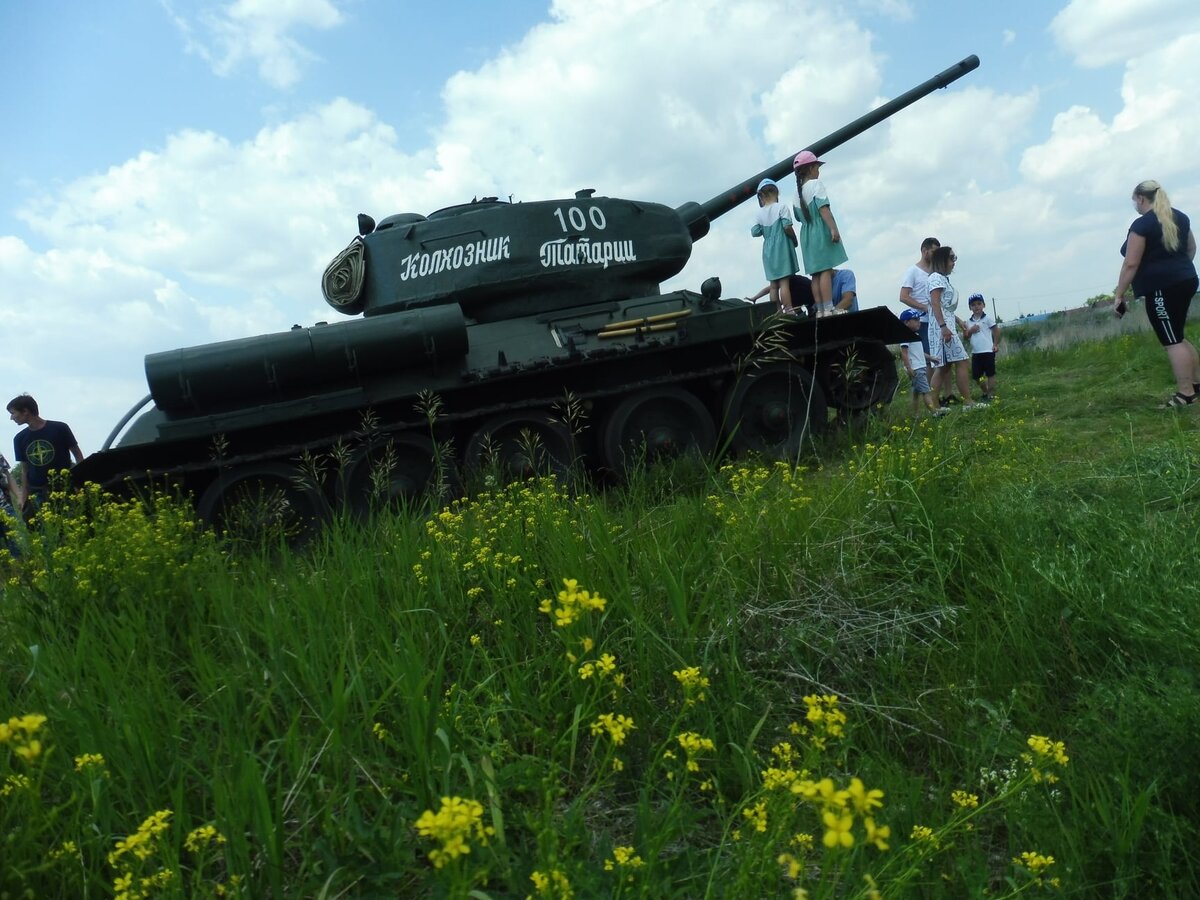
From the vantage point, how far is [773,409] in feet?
26.5

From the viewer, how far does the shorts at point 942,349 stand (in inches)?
364

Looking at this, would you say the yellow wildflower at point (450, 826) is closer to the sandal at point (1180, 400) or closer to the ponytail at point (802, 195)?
the sandal at point (1180, 400)

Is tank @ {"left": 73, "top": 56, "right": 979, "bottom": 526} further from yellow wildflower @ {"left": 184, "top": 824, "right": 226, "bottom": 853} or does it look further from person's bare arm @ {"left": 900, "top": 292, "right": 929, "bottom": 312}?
yellow wildflower @ {"left": 184, "top": 824, "right": 226, "bottom": 853}

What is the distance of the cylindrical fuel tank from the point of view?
6656 mm

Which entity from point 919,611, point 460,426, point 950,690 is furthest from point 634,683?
point 460,426

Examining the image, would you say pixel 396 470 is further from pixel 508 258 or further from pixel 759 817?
pixel 759 817

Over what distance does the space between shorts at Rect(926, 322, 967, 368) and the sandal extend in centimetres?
205

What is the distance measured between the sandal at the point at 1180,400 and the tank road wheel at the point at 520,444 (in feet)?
14.9

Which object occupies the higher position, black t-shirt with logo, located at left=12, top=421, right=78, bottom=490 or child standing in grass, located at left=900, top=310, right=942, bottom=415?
black t-shirt with logo, located at left=12, top=421, right=78, bottom=490

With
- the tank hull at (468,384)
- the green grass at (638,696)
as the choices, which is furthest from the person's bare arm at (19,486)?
the green grass at (638,696)

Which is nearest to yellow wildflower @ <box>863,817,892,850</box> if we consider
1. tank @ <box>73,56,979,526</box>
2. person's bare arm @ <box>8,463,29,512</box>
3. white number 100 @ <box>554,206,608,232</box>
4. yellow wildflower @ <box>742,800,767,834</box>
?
yellow wildflower @ <box>742,800,767,834</box>

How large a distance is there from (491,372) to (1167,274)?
5.21m

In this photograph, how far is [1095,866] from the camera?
2162 mm

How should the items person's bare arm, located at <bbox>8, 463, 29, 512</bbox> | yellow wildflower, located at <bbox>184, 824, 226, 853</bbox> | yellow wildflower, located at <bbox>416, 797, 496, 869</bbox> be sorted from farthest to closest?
person's bare arm, located at <bbox>8, 463, 29, 512</bbox>, yellow wildflower, located at <bbox>184, 824, 226, 853</bbox>, yellow wildflower, located at <bbox>416, 797, 496, 869</bbox>
